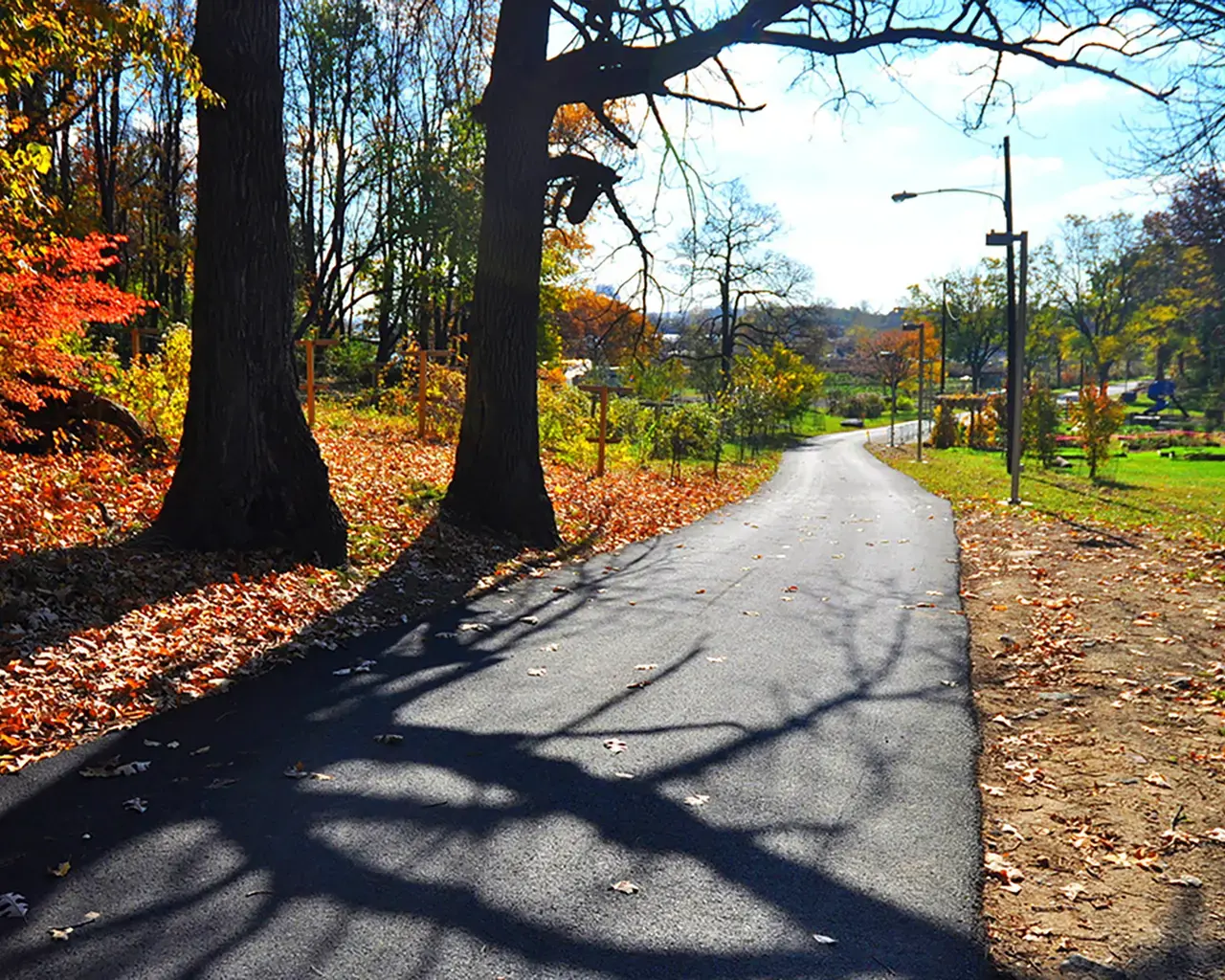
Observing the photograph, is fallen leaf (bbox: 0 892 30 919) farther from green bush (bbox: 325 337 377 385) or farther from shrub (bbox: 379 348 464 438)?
green bush (bbox: 325 337 377 385)

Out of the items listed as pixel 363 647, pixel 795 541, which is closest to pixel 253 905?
pixel 363 647

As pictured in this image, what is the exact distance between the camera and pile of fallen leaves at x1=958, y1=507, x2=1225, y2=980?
3.35 metres

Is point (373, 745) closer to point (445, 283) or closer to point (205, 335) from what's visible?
point (205, 335)

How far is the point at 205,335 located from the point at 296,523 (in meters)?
1.73

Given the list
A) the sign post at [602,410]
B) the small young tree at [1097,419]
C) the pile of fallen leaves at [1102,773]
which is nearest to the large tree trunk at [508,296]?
the pile of fallen leaves at [1102,773]

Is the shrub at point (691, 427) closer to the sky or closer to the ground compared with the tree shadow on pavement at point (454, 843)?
closer to the sky

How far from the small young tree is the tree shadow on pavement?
73.9ft

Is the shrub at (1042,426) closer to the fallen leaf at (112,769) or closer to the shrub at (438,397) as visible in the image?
the shrub at (438,397)

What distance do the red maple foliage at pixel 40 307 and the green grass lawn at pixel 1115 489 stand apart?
1380 cm

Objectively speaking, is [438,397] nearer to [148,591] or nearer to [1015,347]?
[1015,347]

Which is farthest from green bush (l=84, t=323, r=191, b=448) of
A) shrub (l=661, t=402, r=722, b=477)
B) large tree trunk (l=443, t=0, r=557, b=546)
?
shrub (l=661, t=402, r=722, b=477)

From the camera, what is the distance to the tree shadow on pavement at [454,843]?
10.1 feet

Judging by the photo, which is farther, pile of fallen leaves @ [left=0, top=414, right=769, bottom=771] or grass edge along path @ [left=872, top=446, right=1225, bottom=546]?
grass edge along path @ [left=872, top=446, right=1225, bottom=546]

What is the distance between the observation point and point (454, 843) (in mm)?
3834
